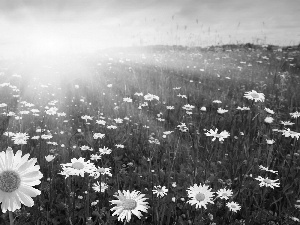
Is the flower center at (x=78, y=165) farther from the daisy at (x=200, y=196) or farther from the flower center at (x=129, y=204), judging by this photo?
the daisy at (x=200, y=196)

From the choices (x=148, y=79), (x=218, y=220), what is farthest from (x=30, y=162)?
(x=148, y=79)

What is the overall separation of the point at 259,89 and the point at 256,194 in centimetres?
495

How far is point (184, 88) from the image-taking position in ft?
21.9

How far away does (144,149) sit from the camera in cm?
356

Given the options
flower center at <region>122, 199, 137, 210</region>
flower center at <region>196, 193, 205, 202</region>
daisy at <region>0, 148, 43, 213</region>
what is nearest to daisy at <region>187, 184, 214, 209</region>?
flower center at <region>196, 193, 205, 202</region>

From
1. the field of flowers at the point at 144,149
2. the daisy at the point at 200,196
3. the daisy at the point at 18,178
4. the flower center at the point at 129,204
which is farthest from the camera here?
the field of flowers at the point at 144,149

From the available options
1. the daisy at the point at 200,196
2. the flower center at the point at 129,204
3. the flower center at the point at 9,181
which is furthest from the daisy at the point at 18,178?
the daisy at the point at 200,196

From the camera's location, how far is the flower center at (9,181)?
1.06 meters

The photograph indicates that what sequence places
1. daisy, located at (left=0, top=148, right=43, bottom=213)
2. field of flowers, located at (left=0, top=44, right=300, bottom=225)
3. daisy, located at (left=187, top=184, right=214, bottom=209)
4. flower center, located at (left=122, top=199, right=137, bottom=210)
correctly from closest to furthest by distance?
daisy, located at (left=0, top=148, right=43, bottom=213) < flower center, located at (left=122, top=199, right=137, bottom=210) < daisy, located at (left=187, top=184, right=214, bottom=209) < field of flowers, located at (left=0, top=44, right=300, bottom=225)

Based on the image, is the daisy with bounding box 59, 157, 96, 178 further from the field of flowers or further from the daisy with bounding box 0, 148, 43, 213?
the daisy with bounding box 0, 148, 43, 213

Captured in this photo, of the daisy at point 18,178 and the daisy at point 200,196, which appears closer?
the daisy at point 18,178

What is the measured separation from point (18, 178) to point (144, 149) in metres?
2.51

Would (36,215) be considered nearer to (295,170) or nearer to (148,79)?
(295,170)

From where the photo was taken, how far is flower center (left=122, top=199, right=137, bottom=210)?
1408 millimetres
